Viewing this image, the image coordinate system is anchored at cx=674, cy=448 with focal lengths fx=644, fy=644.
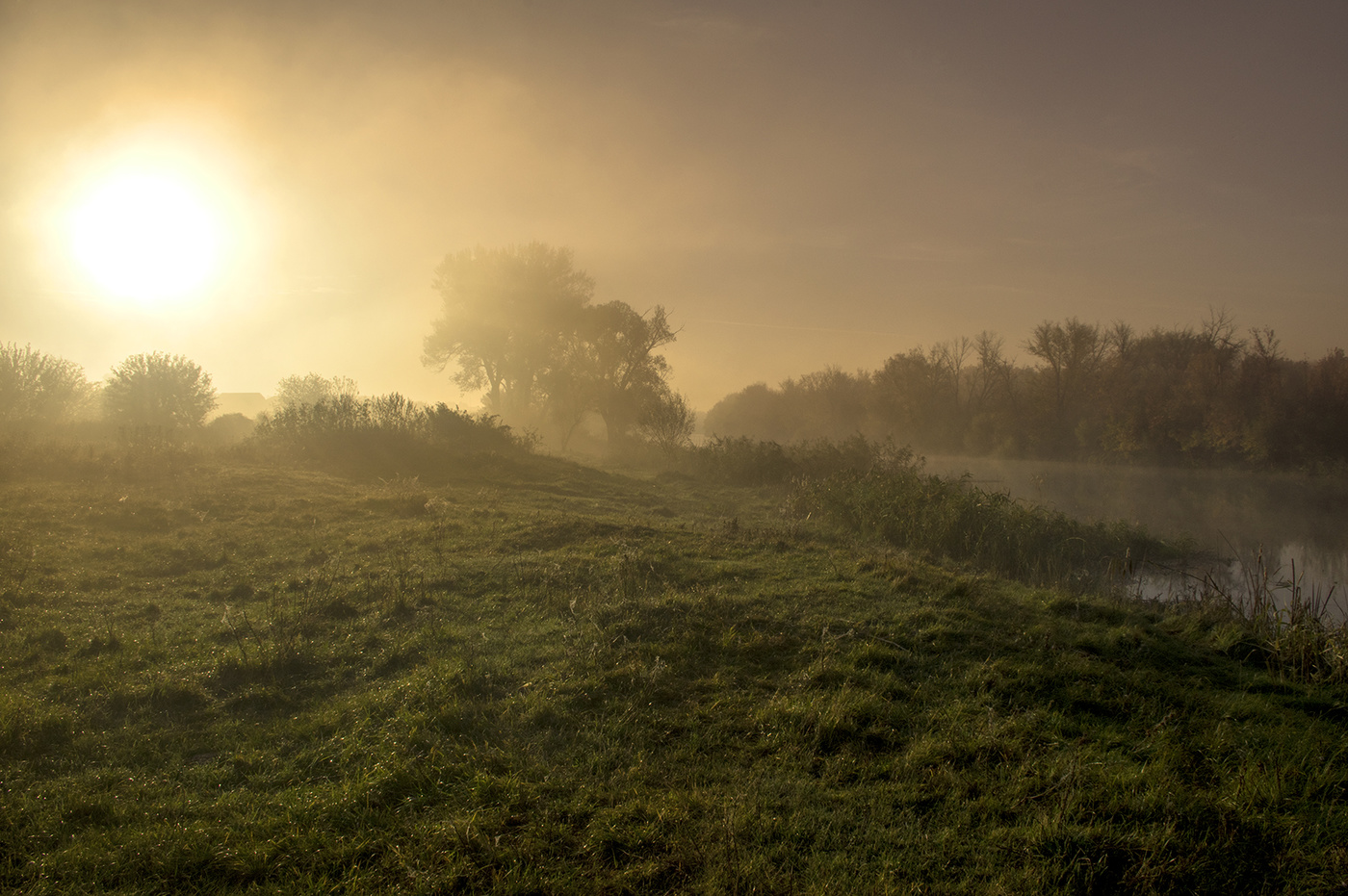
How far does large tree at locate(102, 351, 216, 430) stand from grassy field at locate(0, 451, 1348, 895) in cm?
2140

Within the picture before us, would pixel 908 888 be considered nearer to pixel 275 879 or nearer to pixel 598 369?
pixel 275 879

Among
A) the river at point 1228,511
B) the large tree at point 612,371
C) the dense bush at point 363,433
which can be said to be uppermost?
the large tree at point 612,371

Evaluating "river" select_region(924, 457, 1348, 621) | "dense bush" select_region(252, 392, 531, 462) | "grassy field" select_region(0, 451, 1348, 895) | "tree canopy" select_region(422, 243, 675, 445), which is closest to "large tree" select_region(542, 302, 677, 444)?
"tree canopy" select_region(422, 243, 675, 445)

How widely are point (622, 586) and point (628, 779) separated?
3.79 meters

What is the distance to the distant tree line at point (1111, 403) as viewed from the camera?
25.3 meters

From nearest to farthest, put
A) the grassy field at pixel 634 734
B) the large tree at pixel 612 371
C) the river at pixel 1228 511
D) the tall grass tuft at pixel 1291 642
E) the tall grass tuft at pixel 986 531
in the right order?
the grassy field at pixel 634 734
the tall grass tuft at pixel 1291 642
the tall grass tuft at pixel 986 531
the river at pixel 1228 511
the large tree at pixel 612 371

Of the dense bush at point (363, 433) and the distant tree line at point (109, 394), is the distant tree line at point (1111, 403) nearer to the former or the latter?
the dense bush at point (363, 433)

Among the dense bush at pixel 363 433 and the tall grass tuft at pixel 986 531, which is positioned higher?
the dense bush at pixel 363 433

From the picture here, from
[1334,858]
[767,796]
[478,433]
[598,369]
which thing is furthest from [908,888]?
[598,369]

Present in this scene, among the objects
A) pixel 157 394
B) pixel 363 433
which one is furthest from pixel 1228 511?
pixel 157 394

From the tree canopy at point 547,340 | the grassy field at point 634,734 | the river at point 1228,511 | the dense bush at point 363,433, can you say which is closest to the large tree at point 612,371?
the tree canopy at point 547,340

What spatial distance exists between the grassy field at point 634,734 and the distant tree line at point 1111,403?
61.2 feet

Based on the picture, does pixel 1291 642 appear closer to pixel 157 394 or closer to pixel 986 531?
pixel 986 531

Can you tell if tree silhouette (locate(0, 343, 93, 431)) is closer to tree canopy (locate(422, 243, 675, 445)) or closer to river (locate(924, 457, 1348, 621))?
tree canopy (locate(422, 243, 675, 445))
